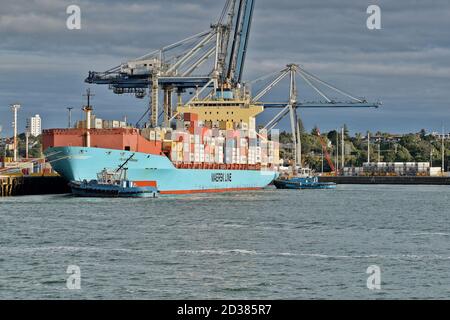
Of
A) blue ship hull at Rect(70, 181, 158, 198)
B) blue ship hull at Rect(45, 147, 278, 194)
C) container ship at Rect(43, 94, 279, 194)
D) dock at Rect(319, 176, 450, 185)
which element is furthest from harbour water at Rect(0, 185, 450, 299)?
dock at Rect(319, 176, 450, 185)

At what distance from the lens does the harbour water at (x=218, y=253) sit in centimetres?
2677

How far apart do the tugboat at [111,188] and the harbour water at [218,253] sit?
460 inches

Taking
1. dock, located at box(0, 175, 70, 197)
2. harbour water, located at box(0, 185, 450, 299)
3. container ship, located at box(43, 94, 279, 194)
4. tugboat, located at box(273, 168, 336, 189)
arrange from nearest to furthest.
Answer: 1. harbour water, located at box(0, 185, 450, 299)
2. container ship, located at box(43, 94, 279, 194)
3. dock, located at box(0, 175, 70, 197)
4. tugboat, located at box(273, 168, 336, 189)

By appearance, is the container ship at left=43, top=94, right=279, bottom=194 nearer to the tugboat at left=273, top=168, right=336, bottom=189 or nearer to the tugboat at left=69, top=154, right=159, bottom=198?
the tugboat at left=69, top=154, right=159, bottom=198

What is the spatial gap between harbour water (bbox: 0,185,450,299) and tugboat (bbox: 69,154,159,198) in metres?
11.7

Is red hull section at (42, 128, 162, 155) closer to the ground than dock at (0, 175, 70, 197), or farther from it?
farther from it

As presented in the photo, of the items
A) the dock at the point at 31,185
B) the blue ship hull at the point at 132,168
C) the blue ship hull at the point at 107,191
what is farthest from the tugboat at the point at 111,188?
the dock at the point at 31,185

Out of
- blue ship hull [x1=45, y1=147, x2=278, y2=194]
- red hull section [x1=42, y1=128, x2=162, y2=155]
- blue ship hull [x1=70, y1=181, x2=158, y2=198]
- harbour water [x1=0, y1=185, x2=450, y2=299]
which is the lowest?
harbour water [x1=0, y1=185, x2=450, y2=299]

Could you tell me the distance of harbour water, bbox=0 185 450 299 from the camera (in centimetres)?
2677

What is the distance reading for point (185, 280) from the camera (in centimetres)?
2808

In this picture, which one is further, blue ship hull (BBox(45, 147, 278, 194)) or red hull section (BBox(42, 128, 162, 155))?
red hull section (BBox(42, 128, 162, 155))

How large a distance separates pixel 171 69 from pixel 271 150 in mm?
19664

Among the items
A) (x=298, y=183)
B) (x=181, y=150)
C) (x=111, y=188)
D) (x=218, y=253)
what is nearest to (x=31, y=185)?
(x=181, y=150)
